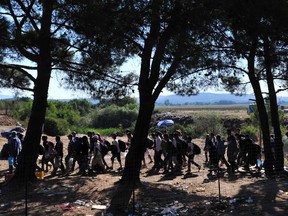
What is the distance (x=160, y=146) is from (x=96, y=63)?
4494 millimetres

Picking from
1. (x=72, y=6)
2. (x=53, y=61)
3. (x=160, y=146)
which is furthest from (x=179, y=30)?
(x=160, y=146)

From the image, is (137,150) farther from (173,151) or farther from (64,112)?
(64,112)

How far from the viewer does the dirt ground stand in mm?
8695

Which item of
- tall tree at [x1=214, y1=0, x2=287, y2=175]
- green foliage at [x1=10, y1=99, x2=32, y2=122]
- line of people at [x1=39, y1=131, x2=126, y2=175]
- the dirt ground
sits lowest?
the dirt ground

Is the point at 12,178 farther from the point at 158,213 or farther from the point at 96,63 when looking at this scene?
the point at 158,213

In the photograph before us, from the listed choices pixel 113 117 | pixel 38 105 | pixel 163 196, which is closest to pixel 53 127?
pixel 113 117

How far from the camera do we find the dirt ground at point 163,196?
28.5 feet

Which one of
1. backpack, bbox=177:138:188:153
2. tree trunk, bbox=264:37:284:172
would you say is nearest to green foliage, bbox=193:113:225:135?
backpack, bbox=177:138:188:153

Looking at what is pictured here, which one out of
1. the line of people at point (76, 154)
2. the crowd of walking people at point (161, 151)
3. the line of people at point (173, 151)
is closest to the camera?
the crowd of walking people at point (161, 151)

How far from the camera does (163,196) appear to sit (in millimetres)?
10023

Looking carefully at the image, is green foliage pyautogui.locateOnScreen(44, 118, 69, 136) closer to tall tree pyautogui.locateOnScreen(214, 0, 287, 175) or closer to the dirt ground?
the dirt ground

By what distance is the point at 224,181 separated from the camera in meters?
11.9

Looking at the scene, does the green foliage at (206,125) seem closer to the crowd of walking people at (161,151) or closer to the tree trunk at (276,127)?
the crowd of walking people at (161,151)

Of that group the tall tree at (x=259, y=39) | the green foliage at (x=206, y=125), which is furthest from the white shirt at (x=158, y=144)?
the green foliage at (x=206, y=125)
